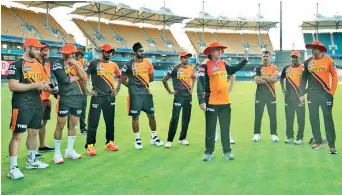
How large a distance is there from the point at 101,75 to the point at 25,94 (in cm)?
205

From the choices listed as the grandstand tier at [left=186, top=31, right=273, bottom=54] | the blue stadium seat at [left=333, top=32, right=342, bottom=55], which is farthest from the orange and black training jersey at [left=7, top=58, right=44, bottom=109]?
the blue stadium seat at [left=333, top=32, right=342, bottom=55]

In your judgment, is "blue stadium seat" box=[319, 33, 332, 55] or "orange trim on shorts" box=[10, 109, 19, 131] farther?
"blue stadium seat" box=[319, 33, 332, 55]

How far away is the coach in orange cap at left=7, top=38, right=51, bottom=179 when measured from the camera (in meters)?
4.99

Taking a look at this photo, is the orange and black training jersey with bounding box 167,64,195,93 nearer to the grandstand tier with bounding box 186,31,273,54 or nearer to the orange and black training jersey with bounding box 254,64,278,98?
the orange and black training jersey with bounding box 254,64,278,98

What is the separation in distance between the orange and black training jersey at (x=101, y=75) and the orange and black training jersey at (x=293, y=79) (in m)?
3.97

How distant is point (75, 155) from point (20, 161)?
93 centimetres

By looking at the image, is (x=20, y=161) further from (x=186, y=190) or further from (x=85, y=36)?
(x=85, y=36)

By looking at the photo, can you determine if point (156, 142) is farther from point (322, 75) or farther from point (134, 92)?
point (322, 75)

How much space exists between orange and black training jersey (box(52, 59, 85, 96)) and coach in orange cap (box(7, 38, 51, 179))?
0.44 meters

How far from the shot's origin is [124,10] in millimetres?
49844

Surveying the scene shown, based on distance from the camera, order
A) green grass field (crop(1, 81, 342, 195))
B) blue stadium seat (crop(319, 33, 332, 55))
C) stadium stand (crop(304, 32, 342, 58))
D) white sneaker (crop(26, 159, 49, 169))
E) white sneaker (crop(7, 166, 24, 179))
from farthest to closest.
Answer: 1. blue stadium seat (crop(319, 33, 332, 55))
2. stadium stand (crop(304, 32, 342, 58))
3. white sneaker (crop(26, 159, 49, 169))
4. white sneaker (crop(7, 166, 24, 179))
5. green grass field (crop(1, 81, 342, 195))

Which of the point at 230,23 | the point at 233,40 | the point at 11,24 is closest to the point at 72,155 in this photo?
the point at 11,24

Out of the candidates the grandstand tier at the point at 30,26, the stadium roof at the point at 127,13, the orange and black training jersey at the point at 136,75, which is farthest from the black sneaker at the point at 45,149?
the stadium roof at the point at 127,13

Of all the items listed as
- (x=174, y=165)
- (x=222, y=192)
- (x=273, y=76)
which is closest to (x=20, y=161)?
(x=174, y=165)
